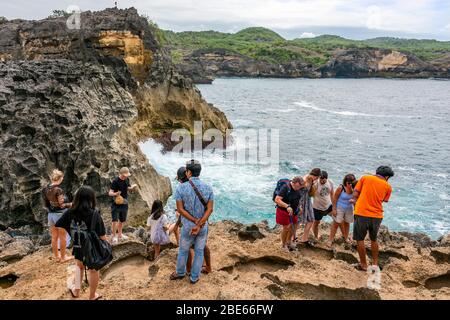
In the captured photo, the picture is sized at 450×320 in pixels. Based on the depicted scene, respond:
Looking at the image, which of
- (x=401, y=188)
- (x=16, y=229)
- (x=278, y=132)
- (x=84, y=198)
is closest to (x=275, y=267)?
(x=84, y=198)

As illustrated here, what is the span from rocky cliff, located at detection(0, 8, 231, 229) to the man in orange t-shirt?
313 inches

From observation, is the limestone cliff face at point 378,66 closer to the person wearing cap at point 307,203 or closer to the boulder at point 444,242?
the boulder at point 444,242

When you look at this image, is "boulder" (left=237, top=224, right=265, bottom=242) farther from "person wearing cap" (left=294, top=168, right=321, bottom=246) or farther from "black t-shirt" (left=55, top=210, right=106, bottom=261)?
"black t-shirt" (left=55, top=210, right=106, bottom=261)

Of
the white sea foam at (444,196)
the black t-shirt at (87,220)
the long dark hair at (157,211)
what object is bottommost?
the white sea foam at (444,196)

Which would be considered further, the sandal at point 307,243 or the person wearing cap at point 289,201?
→ the sandal at point 307,243

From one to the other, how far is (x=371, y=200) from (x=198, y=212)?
10.6 feet

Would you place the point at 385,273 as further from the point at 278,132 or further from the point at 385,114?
the point at 385,114

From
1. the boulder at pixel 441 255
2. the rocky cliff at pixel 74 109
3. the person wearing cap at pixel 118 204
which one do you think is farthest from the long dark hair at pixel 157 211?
the boulder at pixel 441 255

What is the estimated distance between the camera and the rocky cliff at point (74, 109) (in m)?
11.7

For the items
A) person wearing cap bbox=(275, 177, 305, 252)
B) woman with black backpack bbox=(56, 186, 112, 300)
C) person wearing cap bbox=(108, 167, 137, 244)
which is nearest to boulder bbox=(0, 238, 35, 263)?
person wearing cap bbox=(108, 167, 137, 244)

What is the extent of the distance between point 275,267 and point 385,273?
2.14 meters

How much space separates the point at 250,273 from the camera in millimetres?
8172

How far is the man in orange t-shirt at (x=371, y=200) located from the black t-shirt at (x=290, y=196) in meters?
1.13
